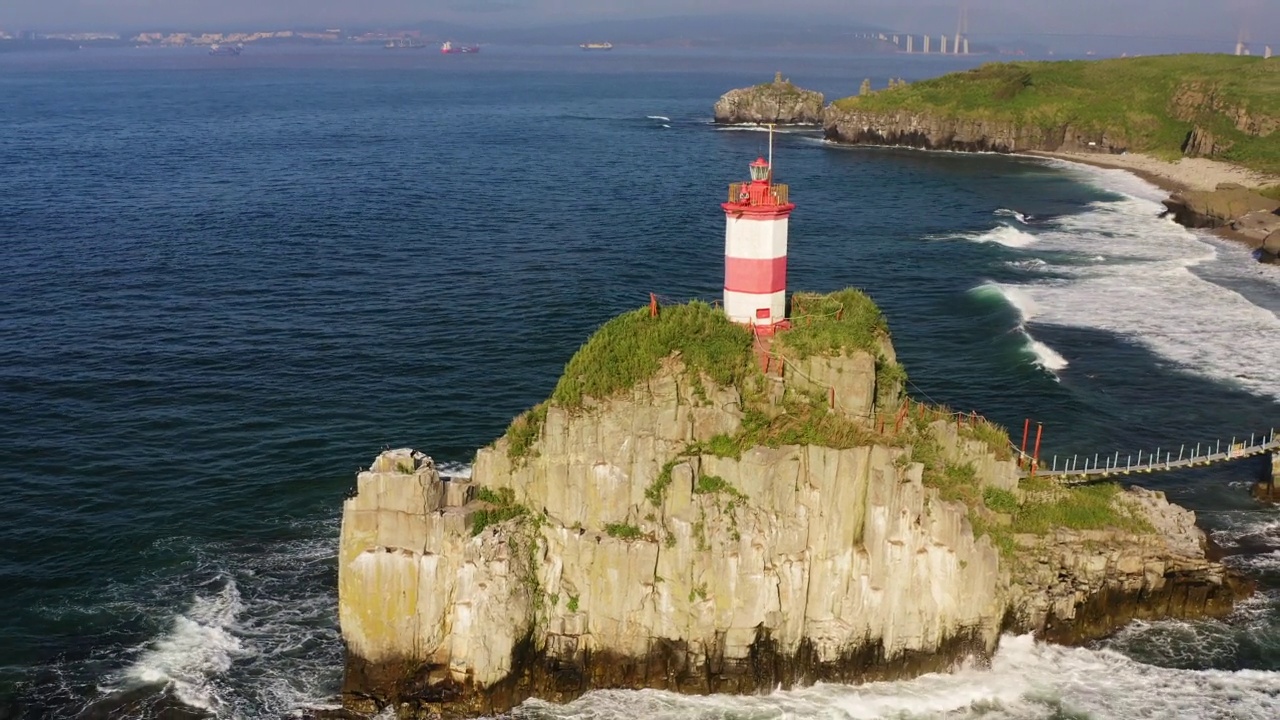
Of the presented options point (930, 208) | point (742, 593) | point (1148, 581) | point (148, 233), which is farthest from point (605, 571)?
point (930, 208)

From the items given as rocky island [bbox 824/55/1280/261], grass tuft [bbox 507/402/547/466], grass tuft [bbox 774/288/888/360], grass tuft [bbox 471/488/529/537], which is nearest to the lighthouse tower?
grass tuft [bbox 774/288/888/360]

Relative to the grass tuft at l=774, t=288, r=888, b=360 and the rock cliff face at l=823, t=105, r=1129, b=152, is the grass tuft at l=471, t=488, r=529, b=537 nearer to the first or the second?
the grass tuft at l=774, t=288, r=888, b=360

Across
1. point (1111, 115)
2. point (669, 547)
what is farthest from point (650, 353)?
point (1111, 115)

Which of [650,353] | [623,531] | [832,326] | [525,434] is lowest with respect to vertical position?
[623,531]

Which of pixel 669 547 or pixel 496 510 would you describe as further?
pixel 496 510

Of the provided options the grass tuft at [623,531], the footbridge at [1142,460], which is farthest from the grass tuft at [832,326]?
the footbridge at [1142,460]

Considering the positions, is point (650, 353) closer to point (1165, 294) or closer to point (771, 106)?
point (1165, 294)

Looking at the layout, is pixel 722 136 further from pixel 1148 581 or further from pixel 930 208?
pixel 1148 581
